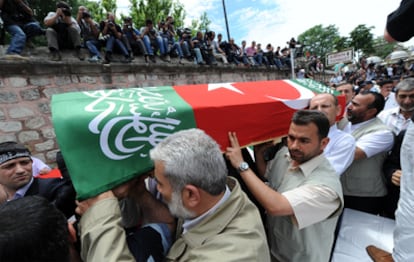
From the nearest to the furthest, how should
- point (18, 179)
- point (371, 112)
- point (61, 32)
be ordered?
point (18, 179)
point (371, 112)
point (61, 32)

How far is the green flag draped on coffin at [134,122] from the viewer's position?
2.99ft

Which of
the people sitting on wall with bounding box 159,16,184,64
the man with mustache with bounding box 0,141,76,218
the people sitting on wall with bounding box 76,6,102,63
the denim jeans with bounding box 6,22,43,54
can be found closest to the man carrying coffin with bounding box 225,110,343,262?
the man with mustache with bounding box 0,141,76,218

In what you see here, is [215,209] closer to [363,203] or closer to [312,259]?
[312,259]

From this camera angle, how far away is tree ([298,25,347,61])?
36.9 m

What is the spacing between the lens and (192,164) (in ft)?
2.56

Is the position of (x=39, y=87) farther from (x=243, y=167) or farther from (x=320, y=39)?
(x=320, y=39)

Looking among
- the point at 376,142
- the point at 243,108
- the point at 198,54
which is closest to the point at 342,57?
the point at 198,54

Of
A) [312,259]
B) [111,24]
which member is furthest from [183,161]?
[111,24]

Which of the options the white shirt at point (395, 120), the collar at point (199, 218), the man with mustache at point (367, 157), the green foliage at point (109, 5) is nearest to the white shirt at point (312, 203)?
the collar at point (199, 218)

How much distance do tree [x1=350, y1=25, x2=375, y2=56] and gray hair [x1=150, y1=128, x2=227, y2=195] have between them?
36.6m

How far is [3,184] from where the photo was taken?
1662 millimetres

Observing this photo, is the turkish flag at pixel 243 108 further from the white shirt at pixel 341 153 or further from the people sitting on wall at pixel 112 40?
the people sitting on wall at pixel 112 40

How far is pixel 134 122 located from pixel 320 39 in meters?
45.0

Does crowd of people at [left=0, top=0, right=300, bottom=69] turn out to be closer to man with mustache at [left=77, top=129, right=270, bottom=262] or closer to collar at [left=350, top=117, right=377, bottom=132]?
man with mustache at [left=77, top=129, right=270, bottom=262]
